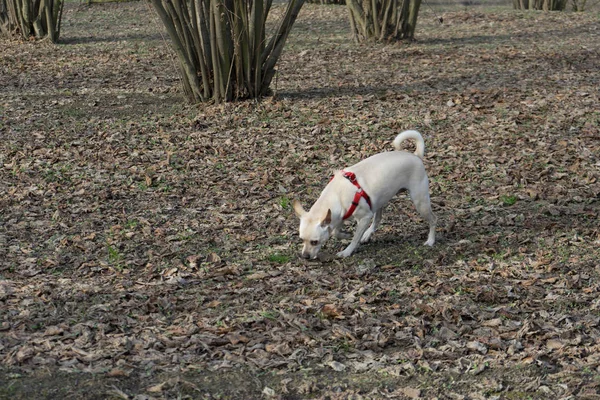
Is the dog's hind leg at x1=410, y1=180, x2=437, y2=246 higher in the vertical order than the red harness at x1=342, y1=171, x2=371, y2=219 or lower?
lower

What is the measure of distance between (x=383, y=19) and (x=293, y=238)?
8.31 metres

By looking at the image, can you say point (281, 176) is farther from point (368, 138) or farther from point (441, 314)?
point (441, 314)

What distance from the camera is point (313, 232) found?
612 centimetres

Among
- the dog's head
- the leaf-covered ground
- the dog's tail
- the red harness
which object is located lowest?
the leaf-covered ground

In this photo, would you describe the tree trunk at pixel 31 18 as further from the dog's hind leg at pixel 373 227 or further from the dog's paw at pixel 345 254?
the dog's paw at pixel 345 254

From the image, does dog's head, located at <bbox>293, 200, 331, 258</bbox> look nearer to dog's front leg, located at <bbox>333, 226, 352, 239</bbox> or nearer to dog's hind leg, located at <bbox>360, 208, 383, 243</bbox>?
dog's front leg, located at <bbox>333, 226, 352, 239</bbox>

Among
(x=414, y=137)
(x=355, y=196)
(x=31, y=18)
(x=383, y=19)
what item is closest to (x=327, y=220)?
(x=355, y=196)

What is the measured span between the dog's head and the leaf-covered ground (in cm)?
19

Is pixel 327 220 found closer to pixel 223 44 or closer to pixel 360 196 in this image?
pixel 360 196

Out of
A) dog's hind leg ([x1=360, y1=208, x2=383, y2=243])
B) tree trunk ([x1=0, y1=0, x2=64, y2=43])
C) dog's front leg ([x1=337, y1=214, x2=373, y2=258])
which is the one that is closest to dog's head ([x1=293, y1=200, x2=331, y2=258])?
dog's front leg ([x1=337, y1=214, x2=373, y2=258])

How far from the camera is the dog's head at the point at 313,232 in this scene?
241 inches

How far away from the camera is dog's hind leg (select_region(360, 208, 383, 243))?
6816mm

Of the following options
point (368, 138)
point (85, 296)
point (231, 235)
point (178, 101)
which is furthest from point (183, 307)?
point (178, 101)

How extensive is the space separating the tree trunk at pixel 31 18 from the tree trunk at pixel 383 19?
17.9ft
